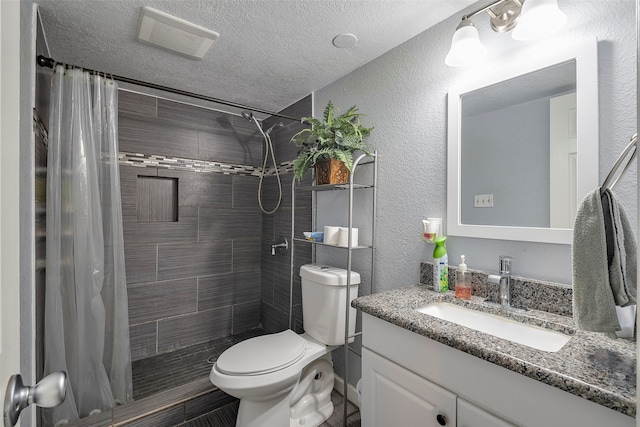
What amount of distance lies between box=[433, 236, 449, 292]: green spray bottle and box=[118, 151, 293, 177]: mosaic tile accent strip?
4.72ft

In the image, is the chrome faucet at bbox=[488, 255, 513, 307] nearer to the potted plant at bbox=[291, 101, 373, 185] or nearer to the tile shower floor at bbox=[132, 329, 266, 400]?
the potted plant at bbox=[291, 101, 373, 185]

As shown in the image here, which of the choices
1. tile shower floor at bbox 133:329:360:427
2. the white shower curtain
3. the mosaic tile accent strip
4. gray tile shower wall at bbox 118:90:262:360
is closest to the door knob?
the white shower curtain

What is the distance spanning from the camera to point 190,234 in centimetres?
242

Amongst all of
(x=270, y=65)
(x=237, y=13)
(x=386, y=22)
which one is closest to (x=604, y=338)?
(x=386, y=22)

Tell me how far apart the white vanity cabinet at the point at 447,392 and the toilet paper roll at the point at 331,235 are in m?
0.57

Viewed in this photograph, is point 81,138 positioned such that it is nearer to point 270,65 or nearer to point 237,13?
point 237,13

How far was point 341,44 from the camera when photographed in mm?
1633

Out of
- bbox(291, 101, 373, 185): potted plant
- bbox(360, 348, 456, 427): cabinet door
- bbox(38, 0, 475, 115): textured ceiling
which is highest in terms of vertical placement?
bbox(38, 0, 475, 115): textured ceiling

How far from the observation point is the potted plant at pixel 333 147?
160 cm

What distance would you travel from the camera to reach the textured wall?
941mm

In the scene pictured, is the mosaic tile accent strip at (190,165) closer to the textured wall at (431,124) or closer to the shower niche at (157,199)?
the shower niche at (157,199)

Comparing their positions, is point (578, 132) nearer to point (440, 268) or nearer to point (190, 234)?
point (440, 268)

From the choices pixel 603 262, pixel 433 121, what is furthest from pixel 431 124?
pixel 603 262

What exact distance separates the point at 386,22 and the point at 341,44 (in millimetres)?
282
